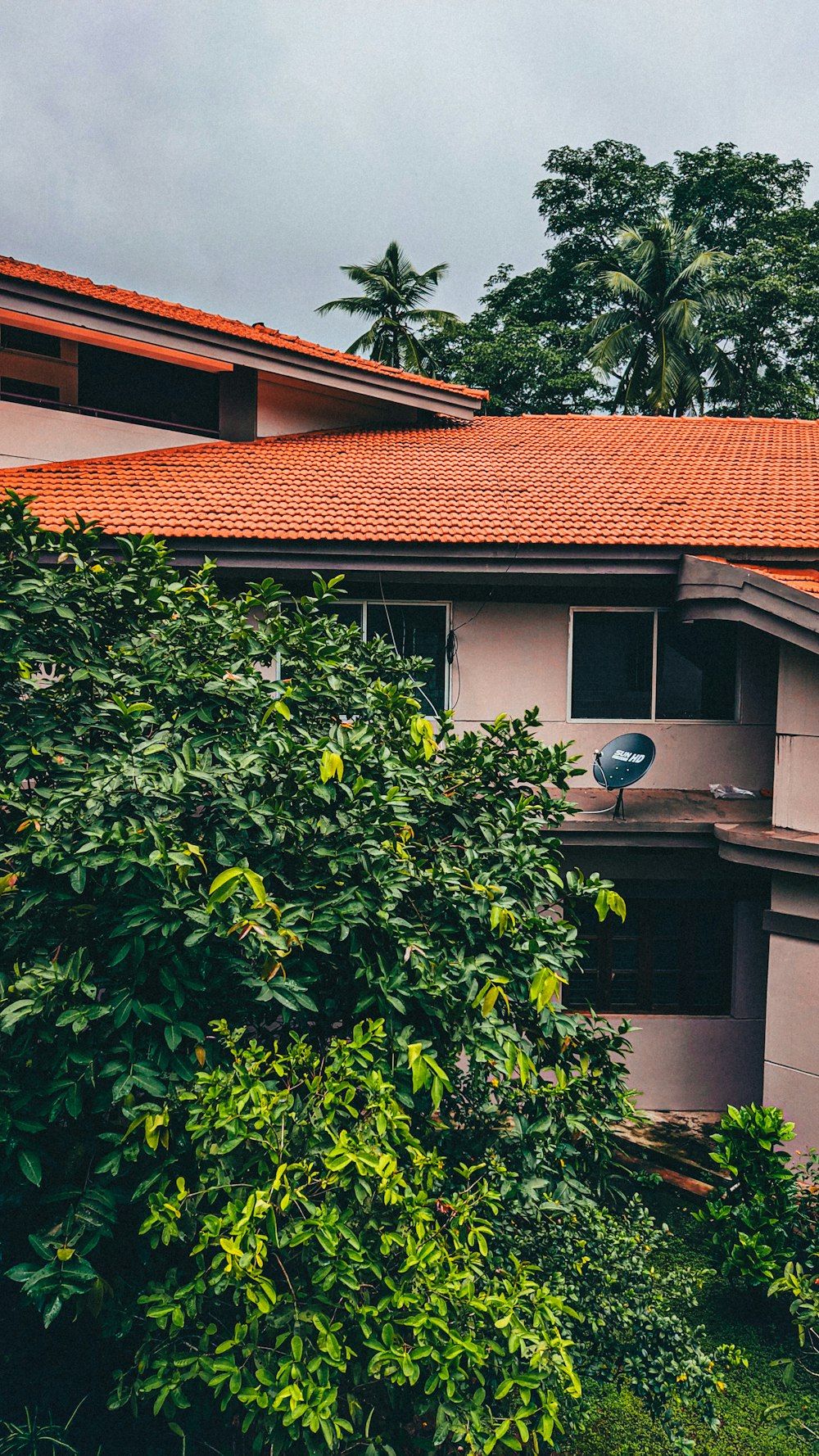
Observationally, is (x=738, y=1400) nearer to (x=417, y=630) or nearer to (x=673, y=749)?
(x=673, y=749)

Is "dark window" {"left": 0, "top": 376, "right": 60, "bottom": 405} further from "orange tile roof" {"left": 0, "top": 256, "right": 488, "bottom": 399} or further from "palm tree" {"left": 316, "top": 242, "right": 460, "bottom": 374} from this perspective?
"palm tree" {"left": 316, "top": 242, "right": 460, "bottom": 374}

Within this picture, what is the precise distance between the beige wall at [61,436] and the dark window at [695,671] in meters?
8.06

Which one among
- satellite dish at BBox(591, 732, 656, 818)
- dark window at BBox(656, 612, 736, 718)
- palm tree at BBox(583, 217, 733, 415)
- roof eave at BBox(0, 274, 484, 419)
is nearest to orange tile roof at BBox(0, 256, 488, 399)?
roof eave at BBox(0, 274, 484, 419)

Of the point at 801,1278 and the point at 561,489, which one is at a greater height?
the point at 561,489

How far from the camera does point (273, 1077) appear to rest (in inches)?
177

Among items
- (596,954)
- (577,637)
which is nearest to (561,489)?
(577,637)

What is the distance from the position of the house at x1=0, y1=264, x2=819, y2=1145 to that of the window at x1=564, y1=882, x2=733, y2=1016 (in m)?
0.03

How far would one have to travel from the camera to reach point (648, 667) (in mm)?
10844

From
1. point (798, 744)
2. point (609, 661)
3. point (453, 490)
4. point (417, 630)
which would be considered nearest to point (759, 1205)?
point (798, 744)

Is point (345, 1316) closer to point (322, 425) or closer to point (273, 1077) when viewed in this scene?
point (273, 1077)

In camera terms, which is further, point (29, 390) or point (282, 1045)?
point (29, 390)

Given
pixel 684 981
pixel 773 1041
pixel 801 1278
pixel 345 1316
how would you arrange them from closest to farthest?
1. pixel 345 1316
2. pixel 801 1278
3. pixel 773 1041
4. pixel 684 981

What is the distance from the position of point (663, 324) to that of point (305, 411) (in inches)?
699

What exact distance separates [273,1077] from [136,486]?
8.80m
